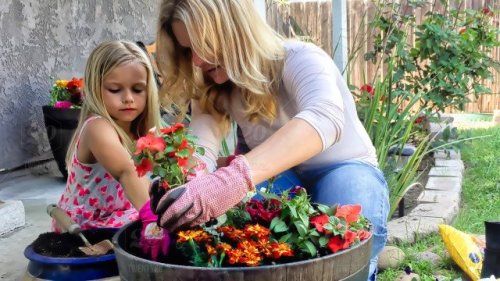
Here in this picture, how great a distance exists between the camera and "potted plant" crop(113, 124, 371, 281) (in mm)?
1339

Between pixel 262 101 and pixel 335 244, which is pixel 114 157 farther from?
pixel 335 244

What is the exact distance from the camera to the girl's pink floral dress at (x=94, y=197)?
2.59 m

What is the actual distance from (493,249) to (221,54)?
3.55ft

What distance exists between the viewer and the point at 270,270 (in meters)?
1.31

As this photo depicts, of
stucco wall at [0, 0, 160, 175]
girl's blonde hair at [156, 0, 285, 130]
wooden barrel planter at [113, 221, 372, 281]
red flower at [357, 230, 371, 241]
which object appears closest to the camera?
wooden barrel planter at [113, 221, 372, 281]

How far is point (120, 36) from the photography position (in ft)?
19.3

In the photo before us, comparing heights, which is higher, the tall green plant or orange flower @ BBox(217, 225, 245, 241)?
orange flower @ BBox(217, 225, 245, 241)

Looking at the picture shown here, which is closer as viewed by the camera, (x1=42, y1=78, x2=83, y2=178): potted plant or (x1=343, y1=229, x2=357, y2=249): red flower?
(x1=343, y1=229, x2=357, y2=249): red flower

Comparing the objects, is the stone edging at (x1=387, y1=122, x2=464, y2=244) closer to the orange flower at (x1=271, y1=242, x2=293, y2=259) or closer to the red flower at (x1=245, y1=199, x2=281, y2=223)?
the red flower at (x1=245, y1=199, x2=281, y2=223)

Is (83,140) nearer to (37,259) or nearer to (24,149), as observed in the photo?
(37,259)

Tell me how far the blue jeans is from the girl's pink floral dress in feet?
2.35

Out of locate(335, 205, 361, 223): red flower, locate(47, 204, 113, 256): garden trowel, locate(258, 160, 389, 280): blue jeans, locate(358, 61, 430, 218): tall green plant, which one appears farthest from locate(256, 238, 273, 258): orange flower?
locate(358, 61, 430, 218): tall green plant

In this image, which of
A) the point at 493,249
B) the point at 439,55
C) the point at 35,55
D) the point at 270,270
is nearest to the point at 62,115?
the point at 35,55

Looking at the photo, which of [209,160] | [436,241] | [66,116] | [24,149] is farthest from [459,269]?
[24,149]
